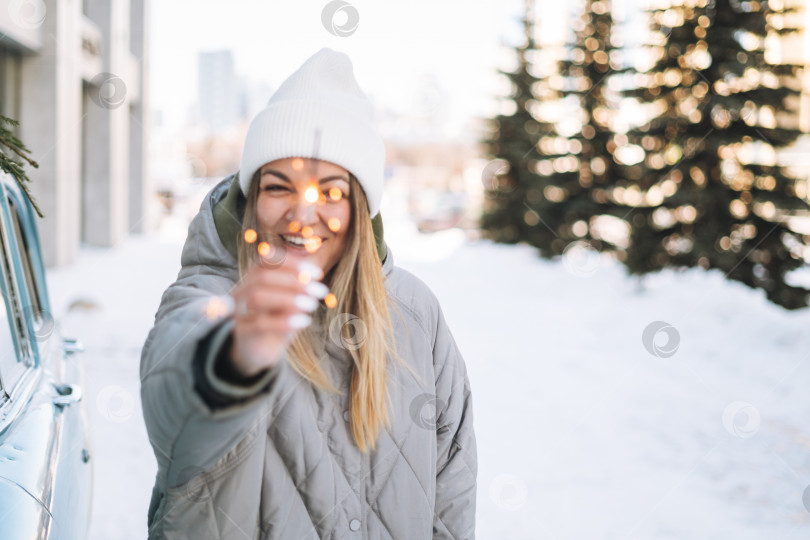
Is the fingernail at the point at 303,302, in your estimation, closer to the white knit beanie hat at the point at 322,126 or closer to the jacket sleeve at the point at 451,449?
the white knit beanie hat at the point at 322,126

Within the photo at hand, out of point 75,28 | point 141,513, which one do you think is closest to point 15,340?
point 141,513

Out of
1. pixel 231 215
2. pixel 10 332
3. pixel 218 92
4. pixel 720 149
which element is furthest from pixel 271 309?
pixel 218 92

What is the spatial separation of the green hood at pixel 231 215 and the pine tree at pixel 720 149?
11.4 meters

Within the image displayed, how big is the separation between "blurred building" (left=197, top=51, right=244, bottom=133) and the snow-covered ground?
37.0 m

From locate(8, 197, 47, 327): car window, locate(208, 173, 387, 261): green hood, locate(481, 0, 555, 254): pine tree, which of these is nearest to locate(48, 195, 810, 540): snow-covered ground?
locate(8, 197, 47, 327): car window

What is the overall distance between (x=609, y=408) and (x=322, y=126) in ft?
18.1

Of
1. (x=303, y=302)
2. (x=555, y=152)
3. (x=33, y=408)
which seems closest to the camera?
(x=303, y=302)

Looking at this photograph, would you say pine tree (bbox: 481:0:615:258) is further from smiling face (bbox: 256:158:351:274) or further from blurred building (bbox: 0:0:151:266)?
smiling face (bbox: 256:158:351:274)

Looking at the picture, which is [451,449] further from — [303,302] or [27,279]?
[27,279]

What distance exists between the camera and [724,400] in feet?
23.0

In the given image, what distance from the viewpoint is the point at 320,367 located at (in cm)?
179

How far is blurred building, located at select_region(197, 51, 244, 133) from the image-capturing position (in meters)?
53.8

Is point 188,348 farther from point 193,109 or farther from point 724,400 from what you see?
point 193,109

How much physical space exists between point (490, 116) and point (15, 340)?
807 inches
